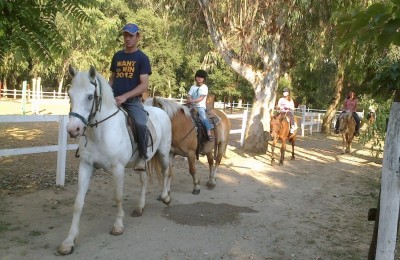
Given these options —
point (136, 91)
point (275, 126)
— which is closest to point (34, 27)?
point (136, 91)

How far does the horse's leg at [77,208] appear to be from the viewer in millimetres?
4215

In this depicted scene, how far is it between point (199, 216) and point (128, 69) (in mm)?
2625

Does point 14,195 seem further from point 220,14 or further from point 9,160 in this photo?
point 220,14

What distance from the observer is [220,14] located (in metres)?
12.3

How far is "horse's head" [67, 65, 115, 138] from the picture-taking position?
13.0 feet

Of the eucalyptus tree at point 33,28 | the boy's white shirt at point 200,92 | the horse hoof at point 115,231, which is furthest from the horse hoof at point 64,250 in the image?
the boy's white shirt at point 200,92

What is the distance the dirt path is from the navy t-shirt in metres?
2.04

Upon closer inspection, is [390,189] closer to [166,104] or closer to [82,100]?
[82,100]

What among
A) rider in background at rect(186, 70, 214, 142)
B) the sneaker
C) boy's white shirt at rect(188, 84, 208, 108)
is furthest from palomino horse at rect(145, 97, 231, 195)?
the sneaker

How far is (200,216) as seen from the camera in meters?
5.96

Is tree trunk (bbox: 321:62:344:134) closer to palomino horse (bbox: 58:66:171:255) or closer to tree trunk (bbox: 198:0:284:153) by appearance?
tree trunk (bbox: 198:0:284:153)

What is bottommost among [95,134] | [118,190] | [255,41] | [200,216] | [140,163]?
[200,216]

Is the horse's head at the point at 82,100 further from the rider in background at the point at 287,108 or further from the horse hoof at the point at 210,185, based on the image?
the rider in background at the point at 287,108

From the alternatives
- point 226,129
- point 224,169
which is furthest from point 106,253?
point 224,169
